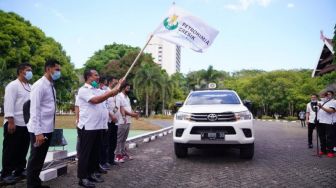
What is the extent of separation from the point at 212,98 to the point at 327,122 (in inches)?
126

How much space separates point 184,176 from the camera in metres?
5.67

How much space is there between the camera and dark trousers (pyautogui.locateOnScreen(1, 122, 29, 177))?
5.07 metres

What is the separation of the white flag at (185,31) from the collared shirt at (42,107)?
2.50 m

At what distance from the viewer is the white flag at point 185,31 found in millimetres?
6344

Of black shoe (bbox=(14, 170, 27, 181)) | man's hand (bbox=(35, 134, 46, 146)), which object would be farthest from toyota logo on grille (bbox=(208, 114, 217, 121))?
black shoe (bbox=(14, 170, 27, 181))

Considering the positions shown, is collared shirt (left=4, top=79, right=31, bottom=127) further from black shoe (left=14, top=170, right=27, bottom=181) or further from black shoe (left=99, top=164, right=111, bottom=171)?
black shoe (left=99, top=164, right=111, bottom=171)

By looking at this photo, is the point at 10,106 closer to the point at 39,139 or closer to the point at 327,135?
the point at 39,139

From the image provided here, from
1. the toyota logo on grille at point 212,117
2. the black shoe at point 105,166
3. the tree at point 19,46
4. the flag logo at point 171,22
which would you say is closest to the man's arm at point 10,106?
the black shoe at point 105,166

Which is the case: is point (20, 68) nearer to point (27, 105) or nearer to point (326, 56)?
point (27, 105)

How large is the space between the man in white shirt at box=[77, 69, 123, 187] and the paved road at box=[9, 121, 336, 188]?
0.34 m

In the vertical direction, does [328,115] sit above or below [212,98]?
below

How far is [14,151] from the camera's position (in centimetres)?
519

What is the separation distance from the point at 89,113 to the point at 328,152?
6.71 meters

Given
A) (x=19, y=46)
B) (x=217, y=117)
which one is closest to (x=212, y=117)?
(x=217, y=117)
